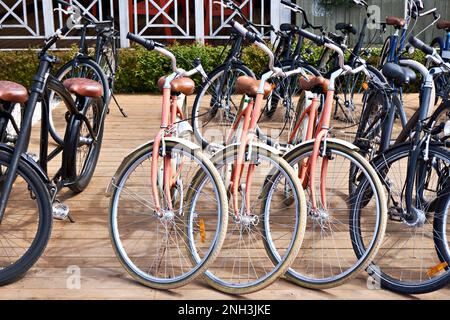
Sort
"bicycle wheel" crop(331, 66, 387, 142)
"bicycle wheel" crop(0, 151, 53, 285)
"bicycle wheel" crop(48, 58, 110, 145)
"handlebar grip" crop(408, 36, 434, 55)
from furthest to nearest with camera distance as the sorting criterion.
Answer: "bicycle wheel" crop(331, 66, 387, 142)
"bicycle wheel" crop(48, 58, 110, 145)
"handlebar grip" crop(408, 36, 434, 55)
"bicycle wheel" crop(0, 151, 53, 285)

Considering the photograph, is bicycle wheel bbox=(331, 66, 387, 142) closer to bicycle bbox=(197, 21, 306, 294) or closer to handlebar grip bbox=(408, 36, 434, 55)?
handlebar grip bbox=(408, 36, 434, 55)

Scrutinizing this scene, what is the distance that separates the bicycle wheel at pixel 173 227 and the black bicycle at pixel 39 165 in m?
0.40

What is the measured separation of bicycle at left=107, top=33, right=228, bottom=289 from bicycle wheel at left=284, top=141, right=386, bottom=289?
1.56 ft

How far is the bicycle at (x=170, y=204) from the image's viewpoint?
3.76m

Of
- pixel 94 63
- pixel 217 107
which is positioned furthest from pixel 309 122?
pixel 94 63

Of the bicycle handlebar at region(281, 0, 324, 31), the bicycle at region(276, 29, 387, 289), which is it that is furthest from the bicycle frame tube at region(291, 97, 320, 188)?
the bicycle handlebar at region(281, 0, 324, 31)

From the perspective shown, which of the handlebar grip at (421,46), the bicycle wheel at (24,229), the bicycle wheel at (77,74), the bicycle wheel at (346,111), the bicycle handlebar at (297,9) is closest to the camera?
the bicycle wheel at (24,229)

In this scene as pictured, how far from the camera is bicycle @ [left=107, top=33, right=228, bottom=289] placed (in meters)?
3.76

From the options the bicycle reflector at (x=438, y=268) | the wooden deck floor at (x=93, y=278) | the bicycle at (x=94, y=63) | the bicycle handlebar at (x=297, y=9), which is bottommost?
the wooden deck floor at (x=93, y=278)

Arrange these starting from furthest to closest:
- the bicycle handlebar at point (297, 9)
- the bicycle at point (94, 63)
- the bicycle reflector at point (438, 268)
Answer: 1. the bicycle at point (94, 63)
2. the bicycle handlebar at point (297, 9)
3. the bicycle reflector at point (438, 268)

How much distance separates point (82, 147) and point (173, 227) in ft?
5.30

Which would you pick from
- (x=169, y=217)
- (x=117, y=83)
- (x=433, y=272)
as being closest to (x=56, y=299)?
(x=169, y=217)

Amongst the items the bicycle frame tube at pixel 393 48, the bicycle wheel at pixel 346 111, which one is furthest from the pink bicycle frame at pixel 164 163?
the bicycle frame tube at pixel 393 48

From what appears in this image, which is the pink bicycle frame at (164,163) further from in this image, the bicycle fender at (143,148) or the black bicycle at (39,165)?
the black bicycle at (39,165)
